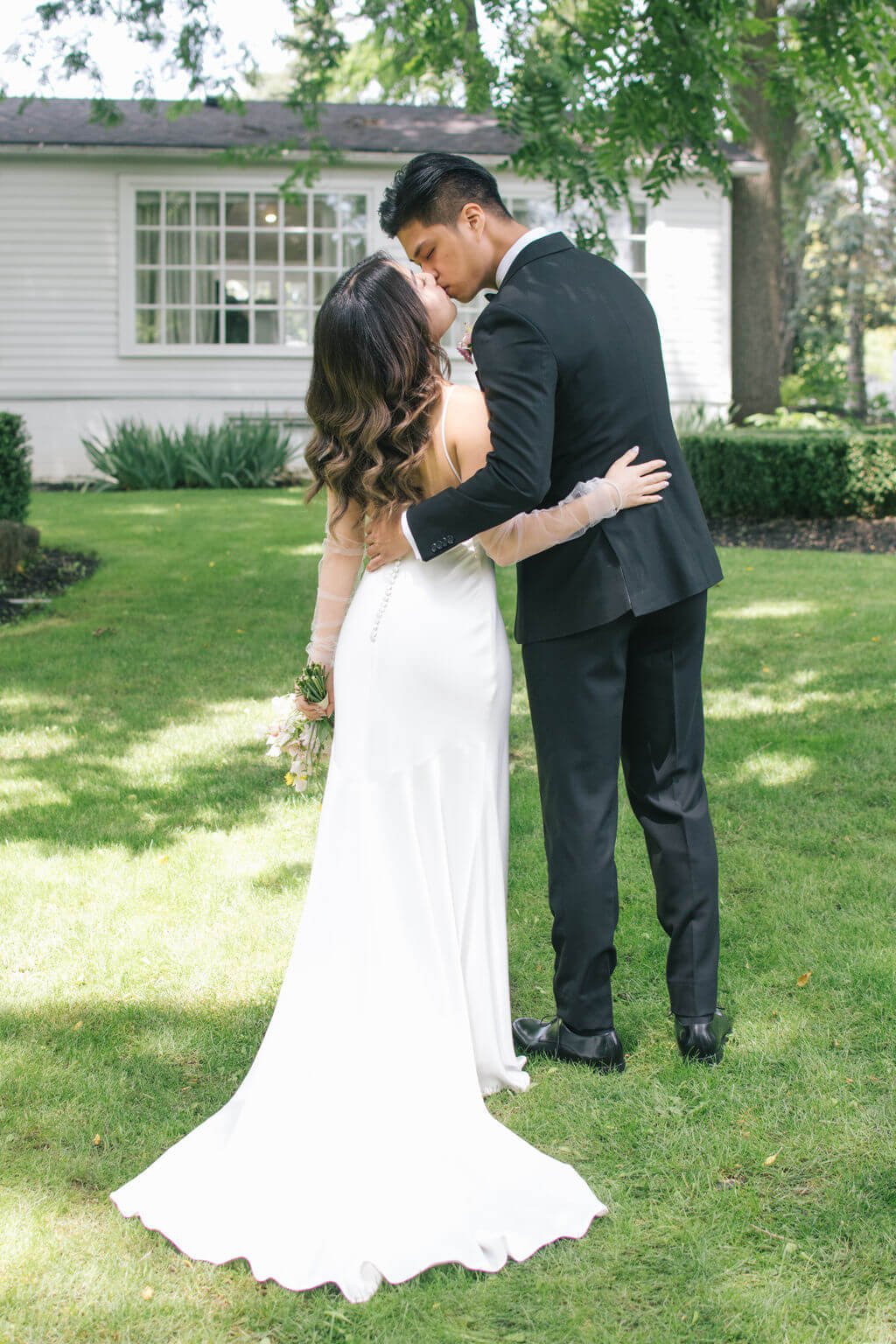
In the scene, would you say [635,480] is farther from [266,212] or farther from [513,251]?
[266,212]

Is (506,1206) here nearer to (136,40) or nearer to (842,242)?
(136,40)

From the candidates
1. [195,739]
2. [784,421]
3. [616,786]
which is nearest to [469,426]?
[616,786]

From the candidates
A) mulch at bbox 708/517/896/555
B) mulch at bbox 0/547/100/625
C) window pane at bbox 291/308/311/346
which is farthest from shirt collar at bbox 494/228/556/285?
window pane at bbox 291/308/311/346

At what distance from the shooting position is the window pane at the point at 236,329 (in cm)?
1773

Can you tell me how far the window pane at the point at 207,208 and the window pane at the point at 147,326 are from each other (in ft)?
4.47

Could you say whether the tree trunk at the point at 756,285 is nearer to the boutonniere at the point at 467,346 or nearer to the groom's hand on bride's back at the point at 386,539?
the boutonniere at the point at 467,346

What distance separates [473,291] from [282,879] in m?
2.29

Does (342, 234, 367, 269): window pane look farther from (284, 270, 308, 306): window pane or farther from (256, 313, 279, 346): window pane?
(256, 313, 279, 346): window pane

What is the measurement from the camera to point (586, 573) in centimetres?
298

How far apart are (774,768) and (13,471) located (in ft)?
23.1

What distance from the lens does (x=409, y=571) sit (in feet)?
9.60

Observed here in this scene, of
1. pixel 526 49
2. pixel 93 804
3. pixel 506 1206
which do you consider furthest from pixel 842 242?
pixel 506 1206

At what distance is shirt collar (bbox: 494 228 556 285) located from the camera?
2938 millimetres

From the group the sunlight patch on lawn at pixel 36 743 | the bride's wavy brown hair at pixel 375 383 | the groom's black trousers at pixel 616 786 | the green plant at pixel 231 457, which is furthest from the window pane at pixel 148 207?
the groom's black trousers at pixel 616 786
